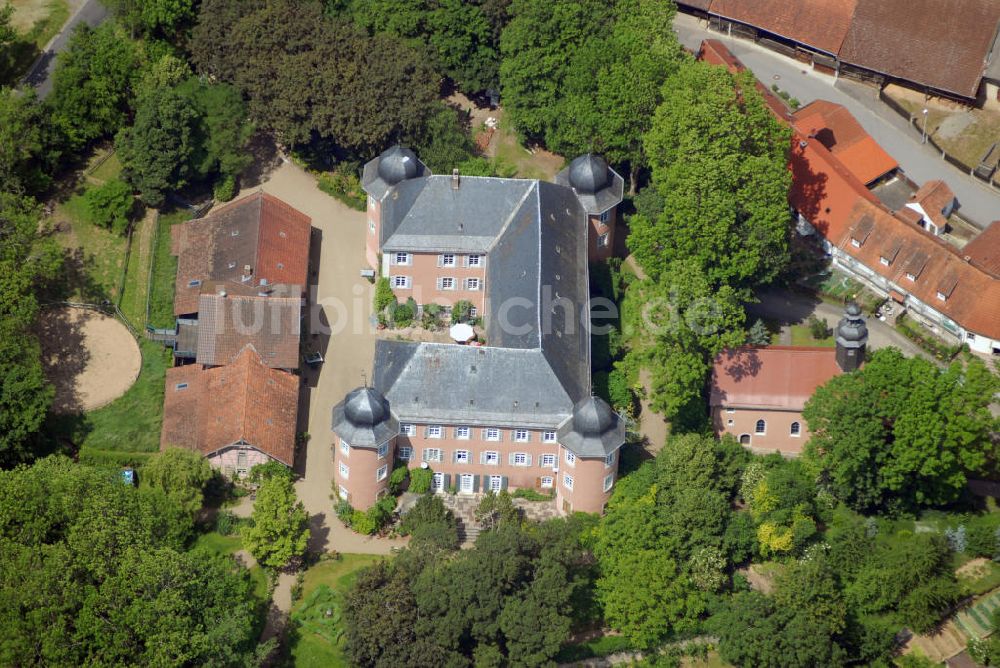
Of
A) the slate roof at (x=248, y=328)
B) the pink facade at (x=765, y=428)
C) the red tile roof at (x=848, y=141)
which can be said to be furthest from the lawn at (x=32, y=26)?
the pink facade at (x=765, y=428)

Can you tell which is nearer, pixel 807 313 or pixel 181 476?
pixel 181 476

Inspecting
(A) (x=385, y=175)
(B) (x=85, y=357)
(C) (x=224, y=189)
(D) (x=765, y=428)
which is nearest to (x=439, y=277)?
(A) (x=385, y=175)

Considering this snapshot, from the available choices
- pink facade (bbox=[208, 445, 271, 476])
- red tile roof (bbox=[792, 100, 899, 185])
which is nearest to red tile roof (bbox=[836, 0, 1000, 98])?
red tile roof (bbox=[792, 100, 899, 185])

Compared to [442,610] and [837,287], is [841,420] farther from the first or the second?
[442,610]

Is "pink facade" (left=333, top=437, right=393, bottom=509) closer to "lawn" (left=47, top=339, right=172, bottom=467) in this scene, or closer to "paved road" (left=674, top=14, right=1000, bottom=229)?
"lawn" (left=47, top=339, right=172, bottom=467)

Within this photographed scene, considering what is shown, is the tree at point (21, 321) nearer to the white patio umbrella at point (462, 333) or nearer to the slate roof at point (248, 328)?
the slate roof at point (248, 328)

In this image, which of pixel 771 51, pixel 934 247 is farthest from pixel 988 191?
pixel 771 51

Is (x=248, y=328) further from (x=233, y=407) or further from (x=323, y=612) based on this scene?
(x=323, y=612)
